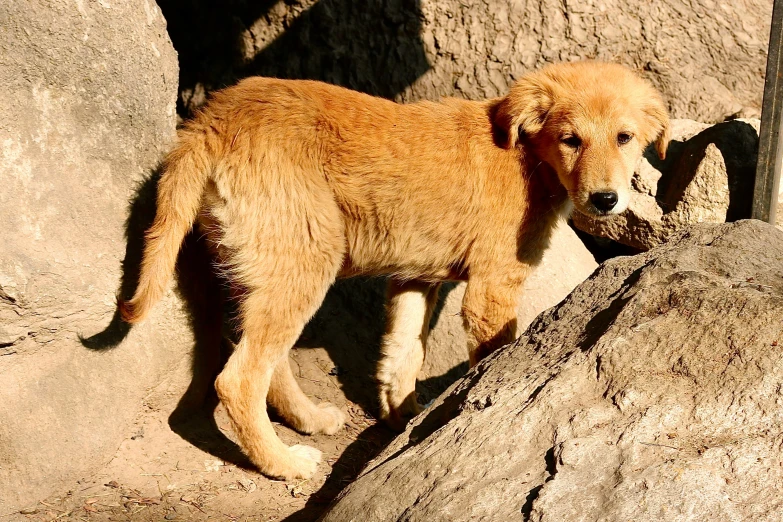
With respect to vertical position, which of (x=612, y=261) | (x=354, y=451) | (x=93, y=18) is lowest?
(x=354, y=451)

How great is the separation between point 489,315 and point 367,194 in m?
1.05

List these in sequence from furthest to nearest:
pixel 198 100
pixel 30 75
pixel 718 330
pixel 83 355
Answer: pixel 198 100 → pixel 83 355 → pixel 30 75 → pixel 718 330

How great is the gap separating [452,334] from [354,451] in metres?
1.45

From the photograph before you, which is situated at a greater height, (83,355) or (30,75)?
(30,75)

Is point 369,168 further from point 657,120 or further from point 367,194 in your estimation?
point 657,120

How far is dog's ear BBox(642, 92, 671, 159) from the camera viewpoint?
16.9 feet

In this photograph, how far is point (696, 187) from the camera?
20.0 ft

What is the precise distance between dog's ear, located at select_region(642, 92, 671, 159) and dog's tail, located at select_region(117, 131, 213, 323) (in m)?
2.69

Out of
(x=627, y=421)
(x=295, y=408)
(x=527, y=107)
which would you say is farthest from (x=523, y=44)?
Answer: (x=627, y=421)

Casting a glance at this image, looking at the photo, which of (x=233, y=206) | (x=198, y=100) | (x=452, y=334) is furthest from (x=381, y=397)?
(x=198, y=100)

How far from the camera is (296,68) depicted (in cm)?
733

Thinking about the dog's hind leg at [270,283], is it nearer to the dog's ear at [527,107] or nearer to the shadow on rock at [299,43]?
the dog's ear at [527,107]

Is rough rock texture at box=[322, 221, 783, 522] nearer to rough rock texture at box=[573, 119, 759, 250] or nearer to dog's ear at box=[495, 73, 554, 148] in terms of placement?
dog's ear at box=[495, 73, 554, 148]

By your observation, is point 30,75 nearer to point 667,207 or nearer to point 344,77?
point 344,77
